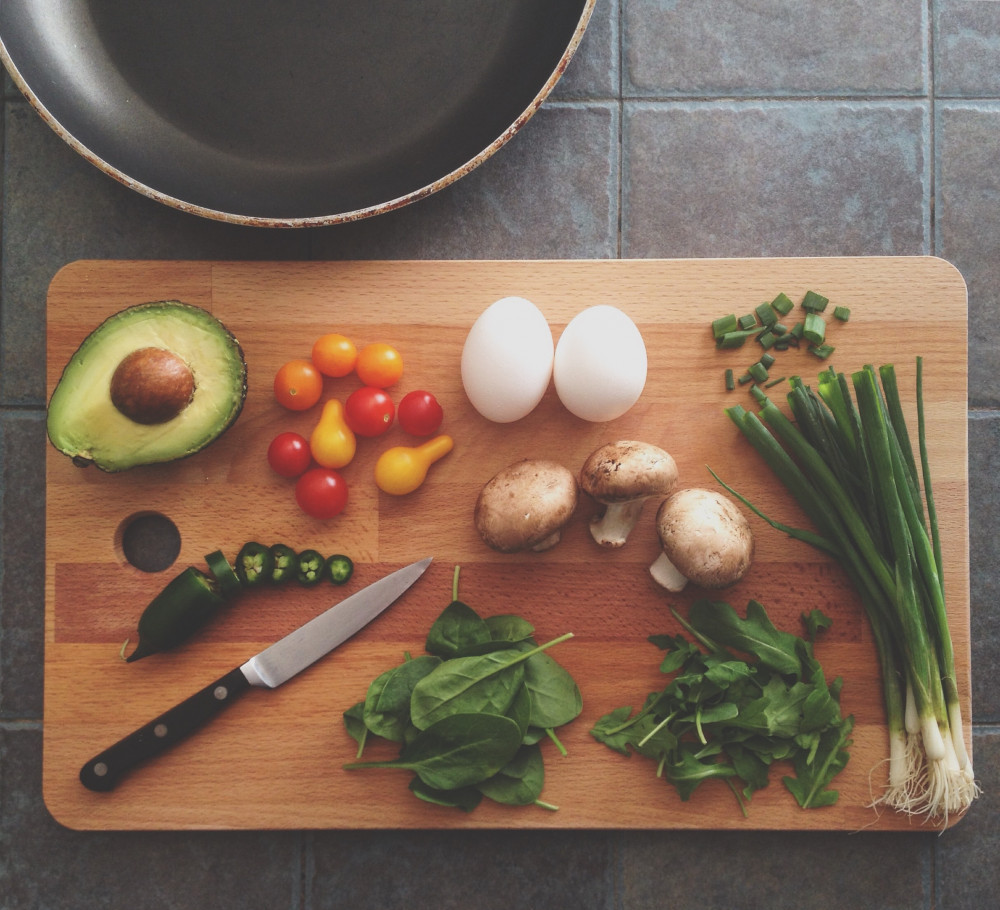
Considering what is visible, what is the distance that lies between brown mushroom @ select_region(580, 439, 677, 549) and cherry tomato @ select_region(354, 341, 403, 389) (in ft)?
0.95

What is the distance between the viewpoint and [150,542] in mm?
1093

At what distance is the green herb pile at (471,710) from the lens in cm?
97

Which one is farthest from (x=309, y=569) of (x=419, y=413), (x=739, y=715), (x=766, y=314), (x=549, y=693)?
(x=766, y=314)

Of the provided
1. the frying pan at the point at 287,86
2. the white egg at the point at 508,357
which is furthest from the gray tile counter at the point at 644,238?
the white egg at the point at 508,357

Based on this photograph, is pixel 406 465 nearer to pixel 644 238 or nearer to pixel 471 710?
pixel 471 710

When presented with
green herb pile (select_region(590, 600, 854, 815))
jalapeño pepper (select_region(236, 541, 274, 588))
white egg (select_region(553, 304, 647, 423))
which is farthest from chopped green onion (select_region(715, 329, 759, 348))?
jalapeño pepper (select_region(236, 541, 274, 588))

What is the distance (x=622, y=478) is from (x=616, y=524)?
10 cm

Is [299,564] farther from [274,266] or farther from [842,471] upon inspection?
[842,471]

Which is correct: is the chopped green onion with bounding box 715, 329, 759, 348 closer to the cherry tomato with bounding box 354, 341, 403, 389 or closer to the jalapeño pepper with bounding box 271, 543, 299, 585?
the cherry tomato with bounding box 354, 341, 403, 389

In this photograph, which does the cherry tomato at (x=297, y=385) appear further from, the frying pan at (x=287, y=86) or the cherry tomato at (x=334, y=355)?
the frying pan at (x=287, y=86)

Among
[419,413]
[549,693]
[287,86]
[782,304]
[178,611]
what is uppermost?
[287,86]

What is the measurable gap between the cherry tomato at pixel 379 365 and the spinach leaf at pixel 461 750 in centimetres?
45

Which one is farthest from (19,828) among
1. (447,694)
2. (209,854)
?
(447,694)

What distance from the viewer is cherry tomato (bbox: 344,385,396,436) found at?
3.35 feet
